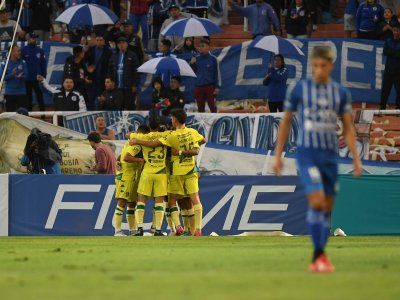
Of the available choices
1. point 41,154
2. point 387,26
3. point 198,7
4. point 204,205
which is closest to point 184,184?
point 204,205

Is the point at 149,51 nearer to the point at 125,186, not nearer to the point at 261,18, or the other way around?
the point at 261,18

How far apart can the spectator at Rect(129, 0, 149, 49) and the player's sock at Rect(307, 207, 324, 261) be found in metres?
19.6

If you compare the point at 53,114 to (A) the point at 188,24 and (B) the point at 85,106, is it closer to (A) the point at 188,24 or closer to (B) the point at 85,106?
(B) the point at 85,106

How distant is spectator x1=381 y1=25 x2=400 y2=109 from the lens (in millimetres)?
28386

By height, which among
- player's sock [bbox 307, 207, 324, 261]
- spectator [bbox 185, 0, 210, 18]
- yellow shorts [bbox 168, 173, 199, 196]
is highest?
spectator [bbox 185, 0, 210, 18]

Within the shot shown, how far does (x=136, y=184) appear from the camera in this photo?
24.3 m

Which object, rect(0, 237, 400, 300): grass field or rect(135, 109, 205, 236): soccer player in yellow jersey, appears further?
rect(135, 109, 205, 236): soccer player in yellow jersey

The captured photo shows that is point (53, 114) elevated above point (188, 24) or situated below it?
below

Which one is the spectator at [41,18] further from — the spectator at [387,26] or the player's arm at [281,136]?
the player's arm at [281,136]

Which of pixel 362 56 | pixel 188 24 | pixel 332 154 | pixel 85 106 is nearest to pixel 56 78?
pixel 85 106

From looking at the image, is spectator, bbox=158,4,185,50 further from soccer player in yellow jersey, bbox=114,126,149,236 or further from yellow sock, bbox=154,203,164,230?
yellow sock, bbox=154,203,164,230

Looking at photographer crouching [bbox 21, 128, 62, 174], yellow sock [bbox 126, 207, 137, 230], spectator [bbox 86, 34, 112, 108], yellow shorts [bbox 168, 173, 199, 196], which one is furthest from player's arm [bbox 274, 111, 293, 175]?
spectator [bbox 86, 34, 112, 108]

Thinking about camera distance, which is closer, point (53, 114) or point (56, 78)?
point (53, 114)

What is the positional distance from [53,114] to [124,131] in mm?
1710
